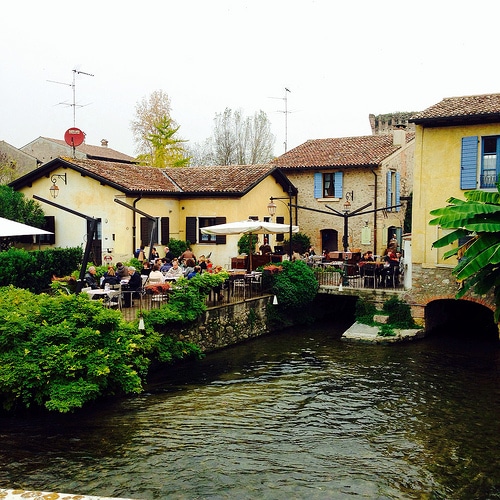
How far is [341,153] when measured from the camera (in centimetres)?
3431

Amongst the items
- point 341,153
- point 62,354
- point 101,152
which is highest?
point 101,152

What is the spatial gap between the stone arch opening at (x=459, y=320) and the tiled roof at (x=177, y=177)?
10406 millimetres

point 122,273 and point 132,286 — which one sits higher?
point 122,273

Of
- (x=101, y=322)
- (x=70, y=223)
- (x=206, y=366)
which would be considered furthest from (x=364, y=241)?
(x=101, y=322)

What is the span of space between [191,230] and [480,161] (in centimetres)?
1436

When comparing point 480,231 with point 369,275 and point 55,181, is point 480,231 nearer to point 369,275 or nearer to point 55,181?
point 369,275

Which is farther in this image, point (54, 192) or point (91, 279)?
point (54, 192)

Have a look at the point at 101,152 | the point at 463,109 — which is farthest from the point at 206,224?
the point at 101,152

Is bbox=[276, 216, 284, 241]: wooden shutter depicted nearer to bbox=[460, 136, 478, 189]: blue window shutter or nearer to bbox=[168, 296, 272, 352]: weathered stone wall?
bbox=[168, 296, 272, 352]: weathered stone wall

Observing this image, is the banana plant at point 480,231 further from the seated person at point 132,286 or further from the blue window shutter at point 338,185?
the blue window shutter at point 338,185

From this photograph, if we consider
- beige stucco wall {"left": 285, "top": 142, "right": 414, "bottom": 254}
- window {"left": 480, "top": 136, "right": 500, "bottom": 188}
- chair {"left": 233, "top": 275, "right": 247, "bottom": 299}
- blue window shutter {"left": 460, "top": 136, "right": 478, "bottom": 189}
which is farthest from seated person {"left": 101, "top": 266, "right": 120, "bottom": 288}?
beige stucco wall {"left": 285, "top": 142, "right": 414, "bottom": 254}

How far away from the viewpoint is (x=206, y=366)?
707 inches

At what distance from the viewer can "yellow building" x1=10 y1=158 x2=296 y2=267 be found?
2767 cm

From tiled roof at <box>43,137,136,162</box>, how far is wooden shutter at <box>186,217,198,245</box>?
21181 millimetres
